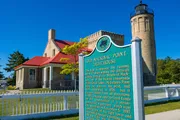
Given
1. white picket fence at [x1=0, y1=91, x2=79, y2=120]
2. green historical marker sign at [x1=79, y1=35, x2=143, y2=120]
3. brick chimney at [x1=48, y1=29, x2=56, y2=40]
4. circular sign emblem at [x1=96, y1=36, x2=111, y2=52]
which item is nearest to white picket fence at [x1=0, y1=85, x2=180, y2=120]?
white picket fence at [x1=0, y1=91, x2=79, y2=120]

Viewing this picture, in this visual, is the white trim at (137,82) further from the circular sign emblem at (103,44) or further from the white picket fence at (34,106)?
the white picket fence at (34,106)

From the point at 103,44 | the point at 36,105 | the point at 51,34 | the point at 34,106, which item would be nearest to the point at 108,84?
the point at 103,44

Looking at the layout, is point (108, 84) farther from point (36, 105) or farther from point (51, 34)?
point (51, 34)

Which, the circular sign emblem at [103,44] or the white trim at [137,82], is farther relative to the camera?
the circular sign emblem at [103,44]

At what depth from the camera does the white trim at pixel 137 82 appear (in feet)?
10.3

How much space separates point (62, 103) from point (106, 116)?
17.6 feet

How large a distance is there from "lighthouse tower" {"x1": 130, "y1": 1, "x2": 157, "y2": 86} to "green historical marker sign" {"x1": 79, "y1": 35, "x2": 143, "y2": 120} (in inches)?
1092

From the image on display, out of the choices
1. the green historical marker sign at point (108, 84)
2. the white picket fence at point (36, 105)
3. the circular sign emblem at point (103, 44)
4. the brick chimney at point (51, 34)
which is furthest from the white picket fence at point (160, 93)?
the brick chimney at point (51, 34)

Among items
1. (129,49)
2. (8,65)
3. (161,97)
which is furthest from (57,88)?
(8,65)

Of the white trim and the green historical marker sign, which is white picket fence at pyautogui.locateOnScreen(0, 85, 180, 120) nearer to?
the green historical marker sign

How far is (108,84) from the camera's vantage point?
3789 millimetres

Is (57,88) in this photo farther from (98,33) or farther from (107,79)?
(107,79)

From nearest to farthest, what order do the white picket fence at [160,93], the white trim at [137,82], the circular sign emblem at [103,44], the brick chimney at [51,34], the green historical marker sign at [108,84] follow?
the white trim at [137,82] → the green historical marker sign at [108,84] → the circular sign emblem at [103,44] → the white picket fence at [160,93] → the brick chimney at [51,34]

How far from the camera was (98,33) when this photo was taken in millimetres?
31828
